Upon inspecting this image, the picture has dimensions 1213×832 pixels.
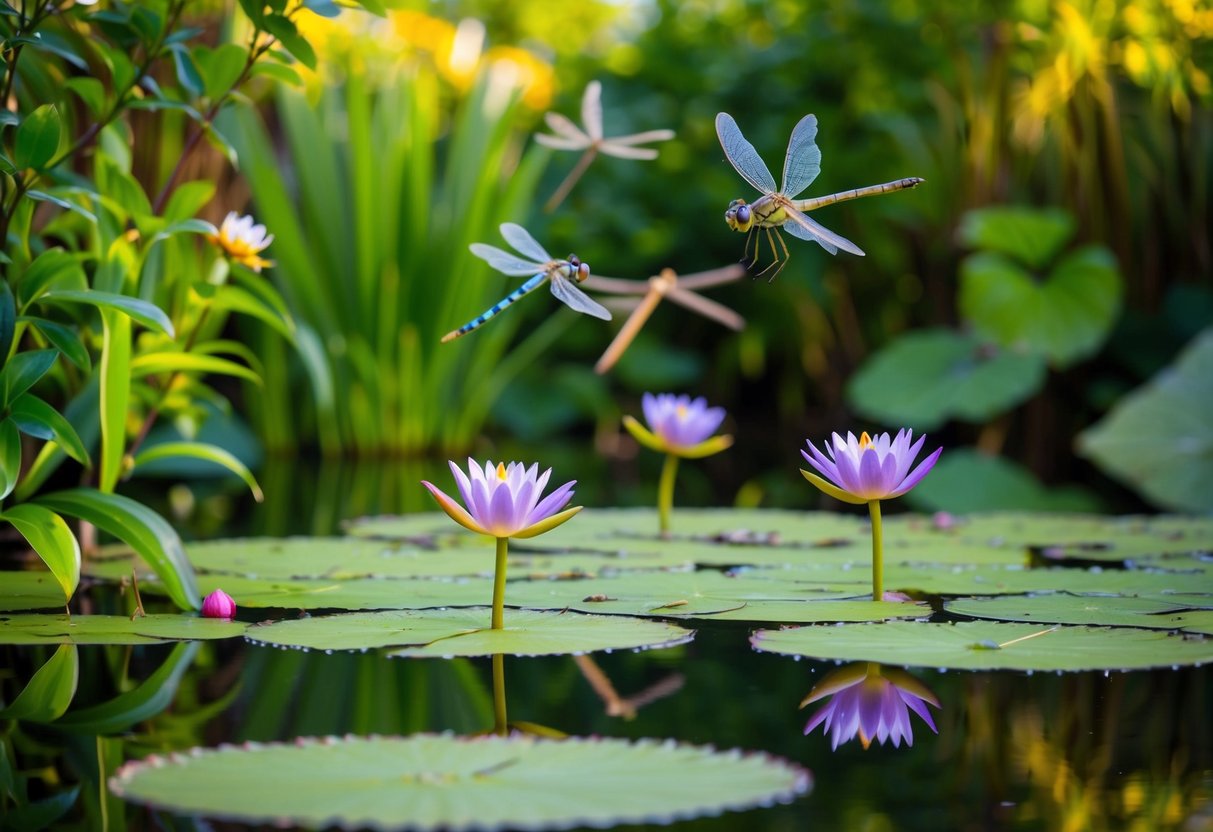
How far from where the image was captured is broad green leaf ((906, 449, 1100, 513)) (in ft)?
10.2

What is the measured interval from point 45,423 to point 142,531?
0.19 m

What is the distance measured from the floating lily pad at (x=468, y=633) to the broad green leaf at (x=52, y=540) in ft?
0.73

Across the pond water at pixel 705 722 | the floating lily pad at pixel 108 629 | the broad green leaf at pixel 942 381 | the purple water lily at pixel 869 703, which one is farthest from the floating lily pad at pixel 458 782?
the broad green leaf at pixel 942 381

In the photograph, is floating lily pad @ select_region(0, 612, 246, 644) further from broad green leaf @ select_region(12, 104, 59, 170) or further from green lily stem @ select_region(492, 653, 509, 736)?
broad green leaf @ select_region(12, 104, 59, 170)

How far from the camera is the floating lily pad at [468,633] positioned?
1185 mm

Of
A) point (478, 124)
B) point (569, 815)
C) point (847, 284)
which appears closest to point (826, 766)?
point (569, 815)

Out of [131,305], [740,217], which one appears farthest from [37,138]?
[740,217]

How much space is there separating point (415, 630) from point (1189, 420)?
2542mm

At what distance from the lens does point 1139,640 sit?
1.24 meters

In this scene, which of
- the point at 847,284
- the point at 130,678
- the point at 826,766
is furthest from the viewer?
the point at 847,284

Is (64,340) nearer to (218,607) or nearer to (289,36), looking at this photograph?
(218,607)

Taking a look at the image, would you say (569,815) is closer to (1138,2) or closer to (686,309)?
(1138,2)

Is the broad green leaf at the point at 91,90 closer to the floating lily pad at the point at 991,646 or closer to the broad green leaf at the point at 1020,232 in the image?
the floating lily pad at the point at 991,646

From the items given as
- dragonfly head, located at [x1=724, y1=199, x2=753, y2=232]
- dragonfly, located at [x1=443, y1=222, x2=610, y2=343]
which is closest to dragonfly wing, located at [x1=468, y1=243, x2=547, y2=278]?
dragonfly, located at [x1=443, y1=222, x2=610, y2=343]
